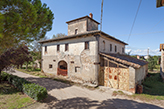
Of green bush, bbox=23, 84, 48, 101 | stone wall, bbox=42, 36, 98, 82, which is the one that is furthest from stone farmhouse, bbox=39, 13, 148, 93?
green bush, bbox=23, 84, 48, 101

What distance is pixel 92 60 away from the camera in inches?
411

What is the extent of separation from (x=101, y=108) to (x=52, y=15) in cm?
765

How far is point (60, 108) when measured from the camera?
18.4 ft

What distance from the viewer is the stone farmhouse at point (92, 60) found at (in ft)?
28.9

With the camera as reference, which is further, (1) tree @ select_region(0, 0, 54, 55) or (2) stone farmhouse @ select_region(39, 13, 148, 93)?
(2) stone farmhouse @ select_region(39, 13, 148, 93)

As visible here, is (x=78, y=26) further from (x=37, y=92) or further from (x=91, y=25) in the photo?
(x=37, y=92)

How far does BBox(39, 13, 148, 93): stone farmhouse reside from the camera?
8.82 m

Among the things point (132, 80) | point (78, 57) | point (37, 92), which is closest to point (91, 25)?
point (78, 57)

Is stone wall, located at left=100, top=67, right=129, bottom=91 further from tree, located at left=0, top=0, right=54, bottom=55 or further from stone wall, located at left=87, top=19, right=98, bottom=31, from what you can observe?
tree, located at left=0, top=0, right=54, bottom=55

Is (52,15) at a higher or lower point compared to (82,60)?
higher

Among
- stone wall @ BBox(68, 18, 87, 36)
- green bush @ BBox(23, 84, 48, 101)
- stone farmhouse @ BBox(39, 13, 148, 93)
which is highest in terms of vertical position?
stone wall @ BBox(68, 18, 87, 36)

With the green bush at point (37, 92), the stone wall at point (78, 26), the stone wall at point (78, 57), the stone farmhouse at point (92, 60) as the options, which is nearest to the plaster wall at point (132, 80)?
the stone farmhouse at point (92, 60)

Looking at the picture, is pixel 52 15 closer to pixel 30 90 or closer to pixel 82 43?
pixel 82 43

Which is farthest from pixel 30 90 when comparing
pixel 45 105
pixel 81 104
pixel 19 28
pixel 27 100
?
pixel 19 28
